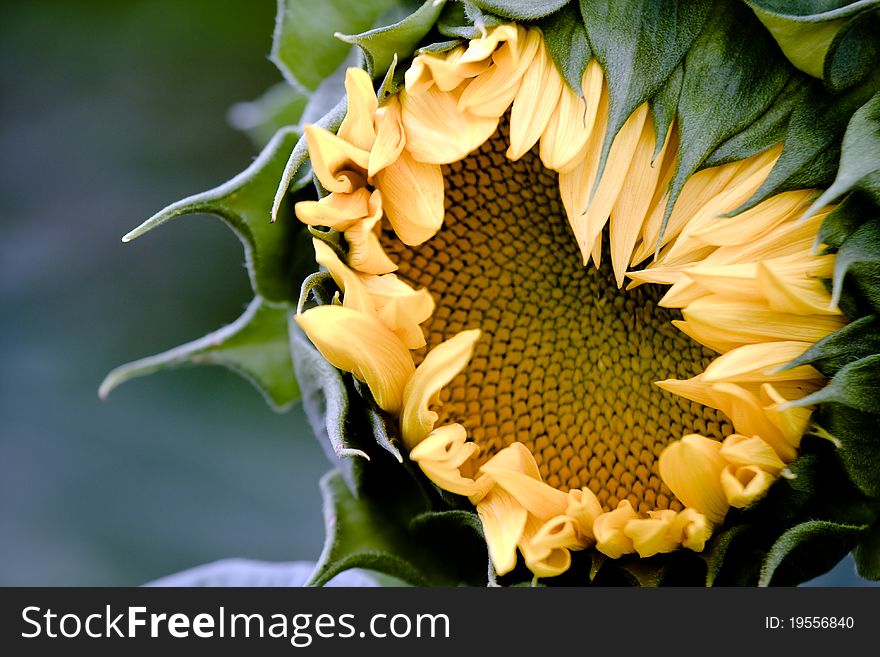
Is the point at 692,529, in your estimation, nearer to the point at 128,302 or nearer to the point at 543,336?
the point at 543,336

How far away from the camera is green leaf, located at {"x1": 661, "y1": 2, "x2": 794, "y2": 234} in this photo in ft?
4.08

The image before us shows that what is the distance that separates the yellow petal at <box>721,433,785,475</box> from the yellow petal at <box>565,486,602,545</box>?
15 cm

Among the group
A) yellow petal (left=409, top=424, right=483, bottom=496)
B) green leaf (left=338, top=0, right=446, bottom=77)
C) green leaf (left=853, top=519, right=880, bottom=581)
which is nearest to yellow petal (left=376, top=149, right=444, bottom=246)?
green leaf (left=338, top=0, right=446, bottom=77)

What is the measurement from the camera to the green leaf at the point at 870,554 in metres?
1.34

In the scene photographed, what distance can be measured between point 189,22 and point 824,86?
1132mm

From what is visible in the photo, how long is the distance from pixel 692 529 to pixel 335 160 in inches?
21.2

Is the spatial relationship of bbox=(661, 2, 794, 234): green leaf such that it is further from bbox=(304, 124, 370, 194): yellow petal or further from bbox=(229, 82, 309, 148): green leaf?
bbox=(229, 82, 309, 148): green leaf

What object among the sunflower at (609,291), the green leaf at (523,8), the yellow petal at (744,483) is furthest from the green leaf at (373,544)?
the green leaf at (523,8)

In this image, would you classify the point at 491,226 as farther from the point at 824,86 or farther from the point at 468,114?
the point at 824,86

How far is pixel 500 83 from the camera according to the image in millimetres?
1274

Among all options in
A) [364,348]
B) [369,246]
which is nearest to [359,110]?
[369,246]

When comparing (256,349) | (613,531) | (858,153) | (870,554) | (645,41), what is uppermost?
(645,41)
